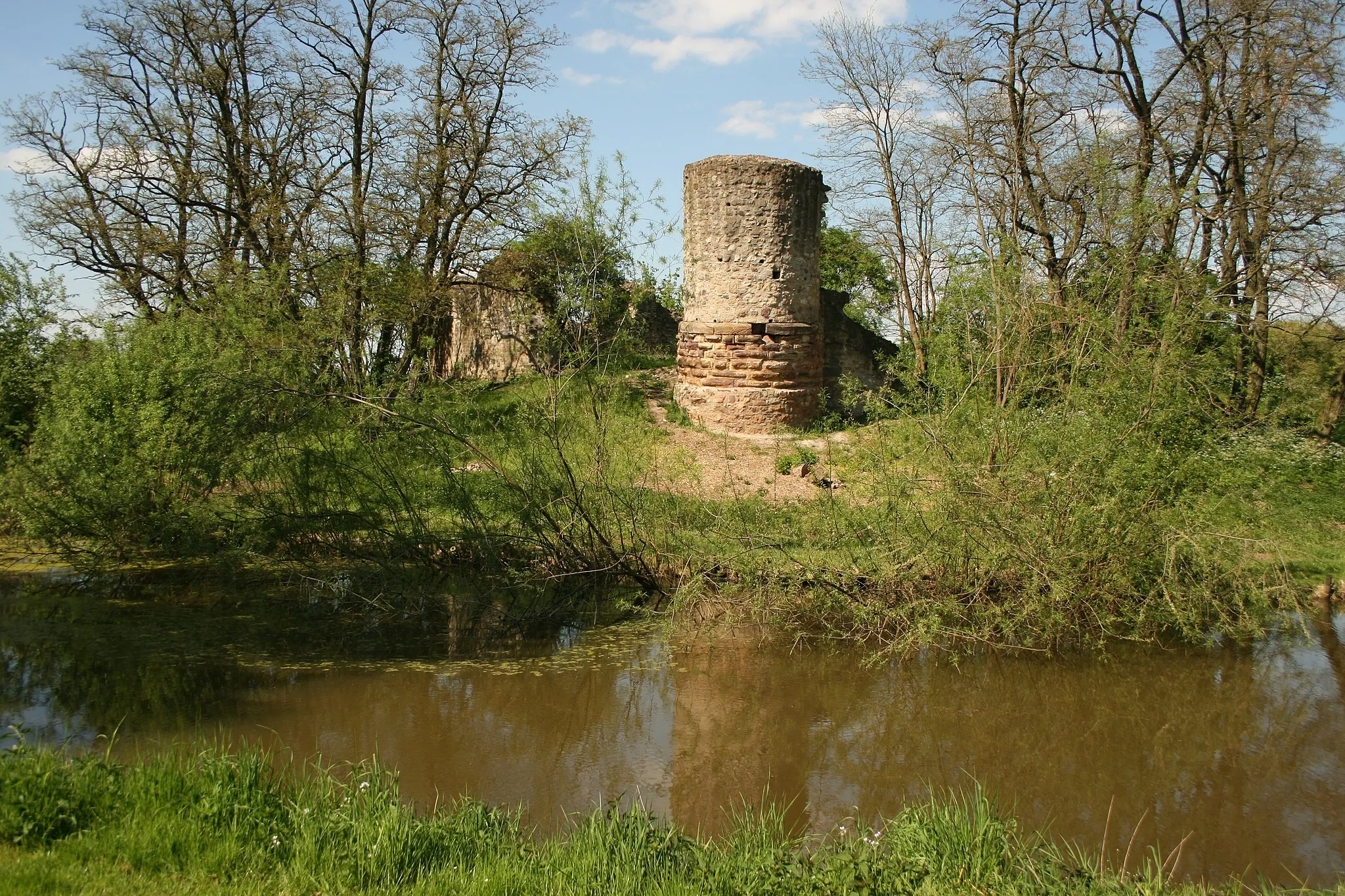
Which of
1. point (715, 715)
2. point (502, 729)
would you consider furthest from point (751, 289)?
point (502, 729)

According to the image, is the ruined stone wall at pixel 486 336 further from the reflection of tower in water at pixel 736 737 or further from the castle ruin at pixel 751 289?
the reflection of tower in water at pixel 736 737

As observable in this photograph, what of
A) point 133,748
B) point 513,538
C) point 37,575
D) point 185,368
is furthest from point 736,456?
point 133,748

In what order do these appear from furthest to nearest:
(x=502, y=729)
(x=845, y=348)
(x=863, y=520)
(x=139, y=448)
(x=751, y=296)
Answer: (x=845, y=348), (x=751, y=296), (x=139, y=448), (x=863, y=520), (x=502, y=729)

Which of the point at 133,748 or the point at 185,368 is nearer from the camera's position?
the point at 133,748

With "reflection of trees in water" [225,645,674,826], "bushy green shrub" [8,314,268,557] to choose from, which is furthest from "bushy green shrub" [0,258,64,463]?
"reflection of trees in water" [225,645,674,826]

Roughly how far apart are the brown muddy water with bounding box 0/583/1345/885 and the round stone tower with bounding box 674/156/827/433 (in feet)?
24.4

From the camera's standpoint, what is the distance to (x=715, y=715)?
6.80 metres

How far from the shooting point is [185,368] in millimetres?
8914

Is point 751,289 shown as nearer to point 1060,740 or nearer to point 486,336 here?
point 486,336

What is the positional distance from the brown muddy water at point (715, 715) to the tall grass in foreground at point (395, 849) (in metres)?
0.76

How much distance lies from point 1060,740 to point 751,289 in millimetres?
10217

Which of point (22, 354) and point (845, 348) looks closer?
point (22, 354)

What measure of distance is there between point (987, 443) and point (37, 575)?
28.3 ft

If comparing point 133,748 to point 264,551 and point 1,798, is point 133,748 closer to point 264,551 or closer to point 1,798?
point 1,798
